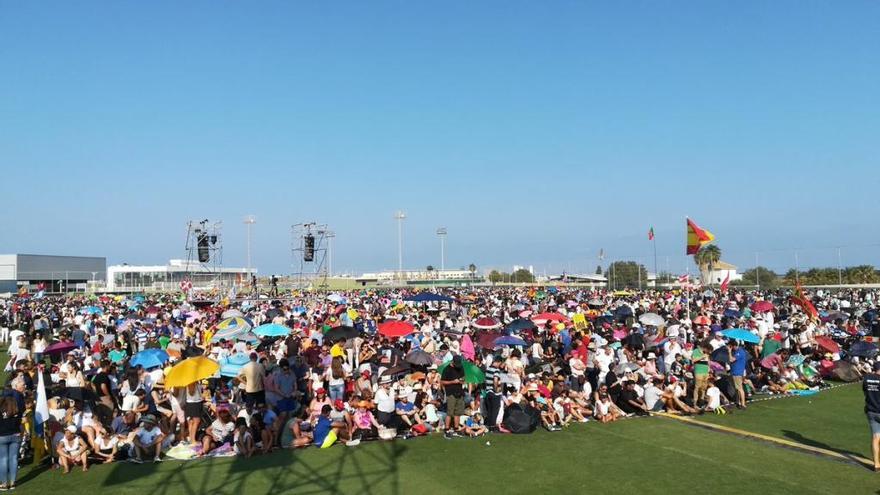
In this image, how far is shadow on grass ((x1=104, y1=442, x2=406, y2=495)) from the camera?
8914 millimetres

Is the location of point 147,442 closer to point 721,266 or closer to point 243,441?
point 243,441

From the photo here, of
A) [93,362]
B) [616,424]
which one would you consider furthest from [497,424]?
[93,362]

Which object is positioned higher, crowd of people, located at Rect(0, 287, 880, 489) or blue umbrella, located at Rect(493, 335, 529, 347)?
blue umbrella, located at Rect(493, 335, 529, 347)

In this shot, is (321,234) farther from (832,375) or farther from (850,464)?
(850,464)

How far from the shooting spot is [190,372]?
10641 mm

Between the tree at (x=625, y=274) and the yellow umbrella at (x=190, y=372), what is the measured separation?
214ft

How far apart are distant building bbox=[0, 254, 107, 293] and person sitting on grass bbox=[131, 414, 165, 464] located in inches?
3282

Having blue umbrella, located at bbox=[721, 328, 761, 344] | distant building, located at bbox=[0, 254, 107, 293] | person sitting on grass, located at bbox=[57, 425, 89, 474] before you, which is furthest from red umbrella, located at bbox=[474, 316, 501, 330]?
distant building, located at bbox=[0, 254, 107, 293]

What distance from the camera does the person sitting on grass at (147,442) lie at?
10.3m

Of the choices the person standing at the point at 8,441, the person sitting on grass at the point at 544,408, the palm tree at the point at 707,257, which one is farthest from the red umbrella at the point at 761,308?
the palm tree at the point at 707,257

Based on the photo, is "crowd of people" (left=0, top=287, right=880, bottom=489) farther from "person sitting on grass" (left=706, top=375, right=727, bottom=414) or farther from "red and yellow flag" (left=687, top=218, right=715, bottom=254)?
"red and yellow flag" (left=687, top=218, right=715, bottom=254)

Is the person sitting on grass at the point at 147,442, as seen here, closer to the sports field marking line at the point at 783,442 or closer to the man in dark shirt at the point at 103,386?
the man in dark shirt at the point at 103,386

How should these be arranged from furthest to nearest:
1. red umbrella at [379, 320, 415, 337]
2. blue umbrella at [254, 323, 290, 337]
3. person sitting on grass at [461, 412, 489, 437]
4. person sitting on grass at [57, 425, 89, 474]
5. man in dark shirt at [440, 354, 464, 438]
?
blue umbrella at [254, 323, 290, 337] → red umbrella at [379, 320, 415, 337] → man in dark shirt at [440, 354, 464, 438] → person sitting on grass at [461, 412, 489, 437] → person sitting on grass at [57, 425, 89, 474]

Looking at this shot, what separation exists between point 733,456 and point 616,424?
107 inches
